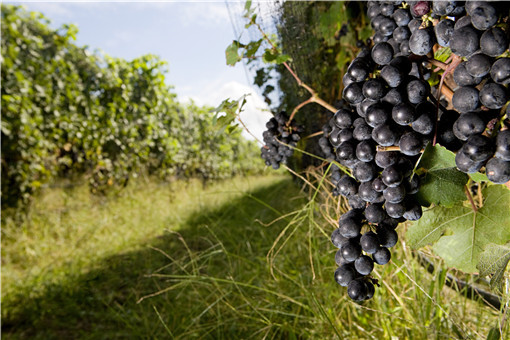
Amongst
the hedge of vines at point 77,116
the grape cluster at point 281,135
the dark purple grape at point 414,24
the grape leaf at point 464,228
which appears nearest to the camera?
the dark purple grape at point 414,24

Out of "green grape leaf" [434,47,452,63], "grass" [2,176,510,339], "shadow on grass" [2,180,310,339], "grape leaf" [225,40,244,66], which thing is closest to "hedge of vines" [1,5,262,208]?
"grass" [2,176,510,339]

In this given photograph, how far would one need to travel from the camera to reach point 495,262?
51 cm

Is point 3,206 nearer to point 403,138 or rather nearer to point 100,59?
point 100,59

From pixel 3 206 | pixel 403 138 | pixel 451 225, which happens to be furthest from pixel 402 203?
pixel 3 206

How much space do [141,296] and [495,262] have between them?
2.59 metres

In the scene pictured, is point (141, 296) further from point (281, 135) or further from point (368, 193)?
point (368, 193)

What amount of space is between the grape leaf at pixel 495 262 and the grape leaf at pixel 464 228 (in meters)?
0.05

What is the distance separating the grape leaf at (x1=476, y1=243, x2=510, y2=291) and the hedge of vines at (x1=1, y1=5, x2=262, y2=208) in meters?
4.00

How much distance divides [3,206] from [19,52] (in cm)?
203

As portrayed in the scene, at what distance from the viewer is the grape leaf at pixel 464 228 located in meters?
0.57

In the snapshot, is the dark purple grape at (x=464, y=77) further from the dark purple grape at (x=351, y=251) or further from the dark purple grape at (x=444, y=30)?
the dark purple grape at (x=351, y=251)

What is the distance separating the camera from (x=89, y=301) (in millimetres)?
2695

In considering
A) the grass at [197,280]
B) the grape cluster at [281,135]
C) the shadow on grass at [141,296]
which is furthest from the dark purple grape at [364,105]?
the shadow on grass at [141,296]

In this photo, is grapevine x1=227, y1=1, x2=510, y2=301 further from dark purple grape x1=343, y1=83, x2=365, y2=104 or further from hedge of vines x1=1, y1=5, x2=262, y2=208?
hedge of vines x1=1, y1=5, x2=262, y2=208
